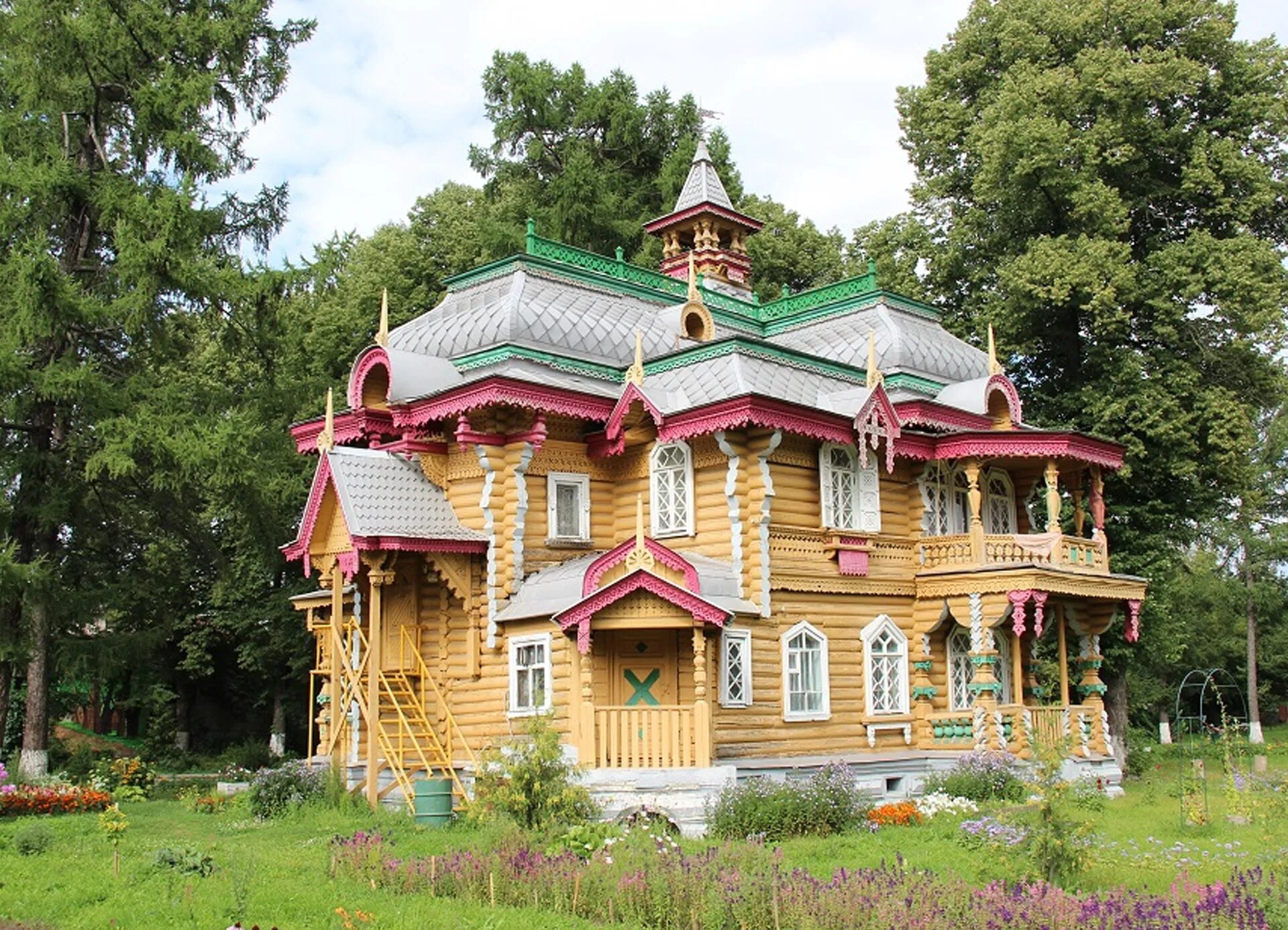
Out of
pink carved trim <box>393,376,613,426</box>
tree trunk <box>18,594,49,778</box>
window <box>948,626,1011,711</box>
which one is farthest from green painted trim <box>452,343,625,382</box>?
tree trunk <box>18,594,49,778</box>

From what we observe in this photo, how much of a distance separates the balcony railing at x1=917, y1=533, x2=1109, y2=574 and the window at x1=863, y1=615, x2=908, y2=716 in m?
1.33

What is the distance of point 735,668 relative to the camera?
18.6 m

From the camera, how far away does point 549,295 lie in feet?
74.0

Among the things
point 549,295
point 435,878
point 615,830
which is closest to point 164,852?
point 435,878

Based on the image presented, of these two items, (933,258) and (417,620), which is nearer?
(417,620)

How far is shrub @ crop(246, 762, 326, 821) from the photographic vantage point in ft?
62.8

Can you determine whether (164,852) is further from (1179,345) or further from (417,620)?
(1179,345)

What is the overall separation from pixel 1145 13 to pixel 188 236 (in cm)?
1968

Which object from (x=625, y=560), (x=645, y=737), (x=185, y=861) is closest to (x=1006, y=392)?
(x=625, y=560)

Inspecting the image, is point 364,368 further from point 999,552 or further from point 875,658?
point 999,552

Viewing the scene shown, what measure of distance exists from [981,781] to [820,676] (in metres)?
2.79

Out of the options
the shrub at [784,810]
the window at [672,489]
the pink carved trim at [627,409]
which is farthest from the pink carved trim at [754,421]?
the shrub at [784,810]

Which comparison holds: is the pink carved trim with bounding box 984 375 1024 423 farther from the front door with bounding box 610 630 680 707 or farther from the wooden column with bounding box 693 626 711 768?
the wooden column with bounding box 693 626 711 768

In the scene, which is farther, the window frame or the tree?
the tree
